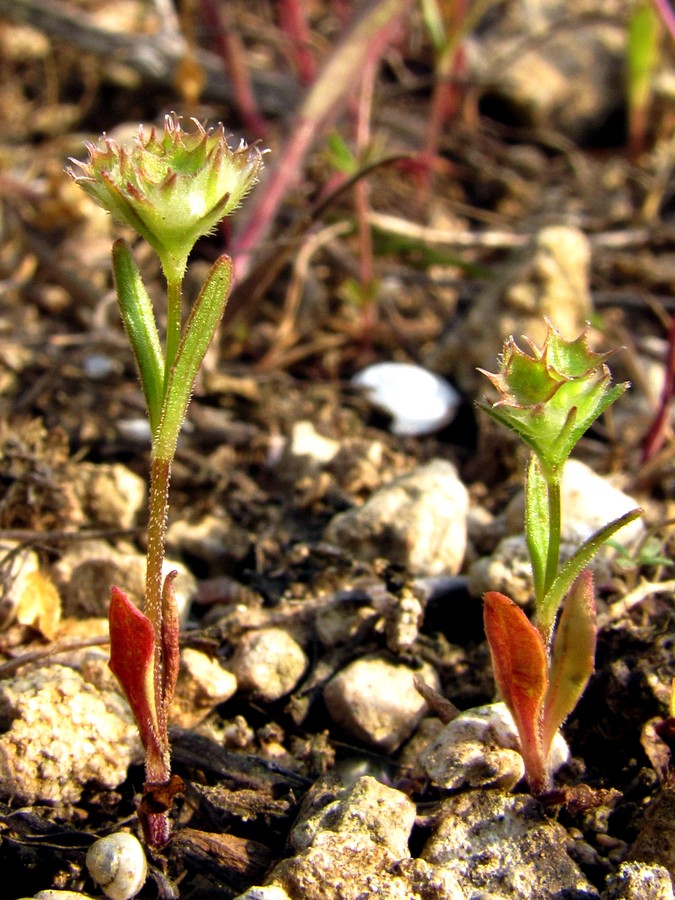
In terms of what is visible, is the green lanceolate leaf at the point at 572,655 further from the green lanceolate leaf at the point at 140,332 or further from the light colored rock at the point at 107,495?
the light colored rock at the point at 107,495

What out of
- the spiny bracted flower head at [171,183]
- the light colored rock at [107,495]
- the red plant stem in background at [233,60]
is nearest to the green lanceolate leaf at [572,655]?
the spiny bracted flower head at [171,183]

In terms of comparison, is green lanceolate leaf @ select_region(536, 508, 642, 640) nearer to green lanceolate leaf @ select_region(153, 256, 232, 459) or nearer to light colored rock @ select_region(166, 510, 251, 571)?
green lanceolate leaf @ select_region(153, 256, 232, 459)

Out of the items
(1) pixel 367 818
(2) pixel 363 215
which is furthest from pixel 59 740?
(2) pixel 363 215

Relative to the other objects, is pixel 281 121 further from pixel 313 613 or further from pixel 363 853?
pixel 363 853

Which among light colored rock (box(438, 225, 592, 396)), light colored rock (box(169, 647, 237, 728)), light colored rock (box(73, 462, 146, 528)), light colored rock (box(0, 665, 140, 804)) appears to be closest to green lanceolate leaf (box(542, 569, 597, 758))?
light colored rock (box(169, 647, 237, 728))

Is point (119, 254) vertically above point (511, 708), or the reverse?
point (119, 254)

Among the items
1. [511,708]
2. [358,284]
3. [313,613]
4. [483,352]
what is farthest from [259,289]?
[511,708]
